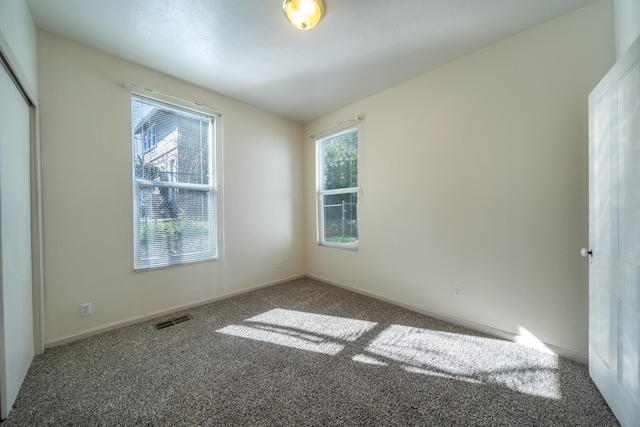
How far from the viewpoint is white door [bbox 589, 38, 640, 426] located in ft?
3.93

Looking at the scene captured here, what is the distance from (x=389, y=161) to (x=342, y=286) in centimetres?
192

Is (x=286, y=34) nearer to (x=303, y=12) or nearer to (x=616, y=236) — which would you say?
(x=303, y=12)

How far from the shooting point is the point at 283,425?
4.22 feet

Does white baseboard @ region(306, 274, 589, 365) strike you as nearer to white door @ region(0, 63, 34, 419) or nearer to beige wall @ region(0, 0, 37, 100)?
white door @ region(0, 63, 34, 419)

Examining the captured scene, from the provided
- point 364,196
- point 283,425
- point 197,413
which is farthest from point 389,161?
point 197,413

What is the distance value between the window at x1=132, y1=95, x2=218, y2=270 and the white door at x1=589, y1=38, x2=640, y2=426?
3501 millimetres

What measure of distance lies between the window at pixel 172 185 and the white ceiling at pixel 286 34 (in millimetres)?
520

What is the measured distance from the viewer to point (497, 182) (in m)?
2.18

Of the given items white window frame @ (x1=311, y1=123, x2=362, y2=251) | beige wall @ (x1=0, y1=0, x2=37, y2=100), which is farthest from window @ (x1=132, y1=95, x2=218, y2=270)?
white window frame @ (x1=311, y1=123, x2=362, y2=251)

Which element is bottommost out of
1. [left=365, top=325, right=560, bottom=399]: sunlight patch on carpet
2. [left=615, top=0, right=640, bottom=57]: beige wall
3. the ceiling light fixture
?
[left=365, top=325, right=560, bottom=399]: sunlight patch on carpet

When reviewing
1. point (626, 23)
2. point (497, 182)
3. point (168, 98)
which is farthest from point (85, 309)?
point (626, 23)

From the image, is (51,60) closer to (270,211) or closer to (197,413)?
(270,211)

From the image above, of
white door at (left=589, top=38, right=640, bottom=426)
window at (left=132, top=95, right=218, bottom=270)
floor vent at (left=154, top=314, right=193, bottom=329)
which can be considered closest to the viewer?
white door at (left=589, top=38, right=640, bottom=426)

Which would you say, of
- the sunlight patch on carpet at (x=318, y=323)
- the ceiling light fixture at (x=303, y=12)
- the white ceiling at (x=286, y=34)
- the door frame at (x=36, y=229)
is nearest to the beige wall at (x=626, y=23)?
the white ceiling at (x=286, y=34)
